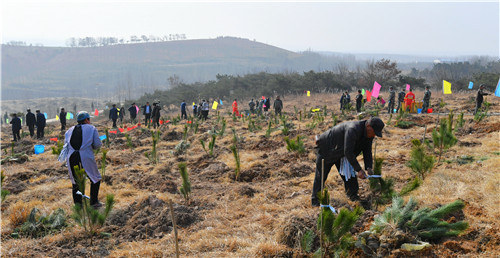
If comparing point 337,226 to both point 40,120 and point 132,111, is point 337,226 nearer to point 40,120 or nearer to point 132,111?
point 40,120

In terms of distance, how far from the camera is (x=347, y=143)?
3678mm

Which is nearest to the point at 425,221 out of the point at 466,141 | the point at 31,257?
the point at 31,257

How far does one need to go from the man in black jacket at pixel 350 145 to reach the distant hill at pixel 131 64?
8968cm

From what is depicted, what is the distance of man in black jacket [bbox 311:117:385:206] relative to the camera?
3619mm

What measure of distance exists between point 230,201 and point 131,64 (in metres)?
138

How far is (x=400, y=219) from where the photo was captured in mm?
2844

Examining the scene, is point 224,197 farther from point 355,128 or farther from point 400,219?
point 400,219

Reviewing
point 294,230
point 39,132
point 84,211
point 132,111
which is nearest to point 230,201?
point 294,230

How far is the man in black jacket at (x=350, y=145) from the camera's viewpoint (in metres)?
3.62

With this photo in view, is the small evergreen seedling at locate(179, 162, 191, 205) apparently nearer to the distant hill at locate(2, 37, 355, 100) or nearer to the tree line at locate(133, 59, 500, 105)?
the tree line at locate(133, 59, 500, 105)

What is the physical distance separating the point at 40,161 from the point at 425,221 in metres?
8.85

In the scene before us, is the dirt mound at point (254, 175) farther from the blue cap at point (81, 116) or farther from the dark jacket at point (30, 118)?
the dark jacket at point (30, 118)

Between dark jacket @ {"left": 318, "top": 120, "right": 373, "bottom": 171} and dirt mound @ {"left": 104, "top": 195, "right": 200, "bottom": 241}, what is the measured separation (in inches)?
69.0

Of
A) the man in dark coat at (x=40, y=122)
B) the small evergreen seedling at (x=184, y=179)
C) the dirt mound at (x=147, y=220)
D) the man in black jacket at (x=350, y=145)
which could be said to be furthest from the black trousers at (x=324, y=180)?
the man in dark coat at (x=40, y=122)
